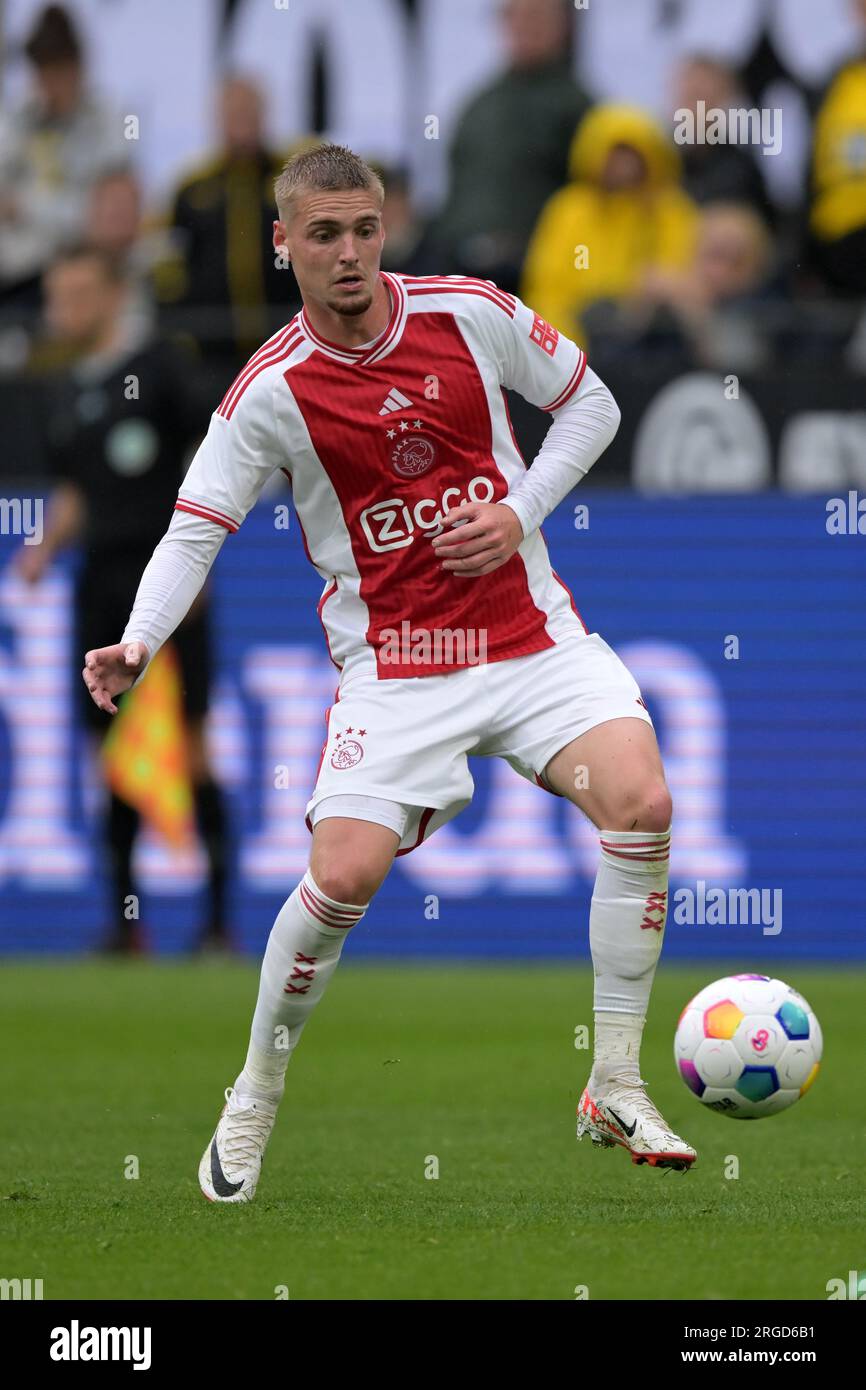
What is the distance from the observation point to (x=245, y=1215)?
5160 mm

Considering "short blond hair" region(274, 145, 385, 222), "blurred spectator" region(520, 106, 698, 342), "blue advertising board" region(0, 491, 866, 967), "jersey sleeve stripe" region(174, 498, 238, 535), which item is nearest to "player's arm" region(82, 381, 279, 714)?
"jersey sleeve stripe" region(174, 498, 238, 535)

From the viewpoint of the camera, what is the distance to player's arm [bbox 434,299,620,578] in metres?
5.47

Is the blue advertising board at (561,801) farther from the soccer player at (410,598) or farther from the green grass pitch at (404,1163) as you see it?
the soccer player at (410,598)

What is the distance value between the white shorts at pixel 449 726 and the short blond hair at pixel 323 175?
116 cm

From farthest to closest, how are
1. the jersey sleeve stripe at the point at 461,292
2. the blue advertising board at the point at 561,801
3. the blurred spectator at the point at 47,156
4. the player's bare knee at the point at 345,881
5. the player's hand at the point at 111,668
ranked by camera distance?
the blurred spectator at the point at 47,156
the blue advertising board at the point at 561,801
the jersey sleeve stripe at the point at 461,292
the player's bare knee at the point at 345,881
the player's hand at the point at 111,668

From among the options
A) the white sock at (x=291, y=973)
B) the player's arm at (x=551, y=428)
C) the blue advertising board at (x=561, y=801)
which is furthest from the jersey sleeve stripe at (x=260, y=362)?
the blue advertising board at (x=561, y=801)

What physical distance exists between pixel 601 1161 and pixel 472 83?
913 cm

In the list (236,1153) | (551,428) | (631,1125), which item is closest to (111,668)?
(236,1153)

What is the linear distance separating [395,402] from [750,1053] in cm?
175

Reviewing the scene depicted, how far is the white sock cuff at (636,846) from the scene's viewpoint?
5520 mm

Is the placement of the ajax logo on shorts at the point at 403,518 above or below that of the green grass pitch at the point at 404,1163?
above

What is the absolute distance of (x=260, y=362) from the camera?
5.65 metres

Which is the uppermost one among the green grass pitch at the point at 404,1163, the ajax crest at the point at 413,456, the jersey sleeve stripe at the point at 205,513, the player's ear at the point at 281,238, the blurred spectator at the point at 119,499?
the blurred spectator at the point at 119,499
